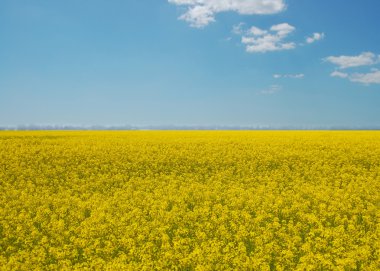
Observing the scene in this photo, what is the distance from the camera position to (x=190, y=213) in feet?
32.0

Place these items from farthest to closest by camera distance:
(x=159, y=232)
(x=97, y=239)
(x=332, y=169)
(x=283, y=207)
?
(x=332, y=169) → (x=283, y=207) → (x=159, y=232) → (x=97, y=239)

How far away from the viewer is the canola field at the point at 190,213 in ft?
23.6

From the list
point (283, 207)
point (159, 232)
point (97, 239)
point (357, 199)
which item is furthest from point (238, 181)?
point (97, 239)

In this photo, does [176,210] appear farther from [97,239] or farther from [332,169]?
[332,169]

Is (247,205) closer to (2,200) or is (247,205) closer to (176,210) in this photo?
(176,210)

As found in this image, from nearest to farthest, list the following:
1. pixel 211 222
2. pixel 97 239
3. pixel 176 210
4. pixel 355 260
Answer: pixel 355 260 → pixel 97 239 → pixel 211 222 → pixel 176 210

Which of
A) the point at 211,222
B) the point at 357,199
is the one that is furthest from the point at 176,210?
the point at 357,199

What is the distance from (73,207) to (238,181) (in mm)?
6110

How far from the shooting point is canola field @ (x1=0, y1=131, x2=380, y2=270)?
7.18 m

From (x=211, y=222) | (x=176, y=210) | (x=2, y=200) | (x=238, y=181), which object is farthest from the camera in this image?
(x=238, y=181)

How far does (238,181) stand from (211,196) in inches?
97.6

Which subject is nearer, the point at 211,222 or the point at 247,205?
the point at 211,222

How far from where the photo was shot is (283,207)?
35.6 feet

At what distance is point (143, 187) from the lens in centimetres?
1326
